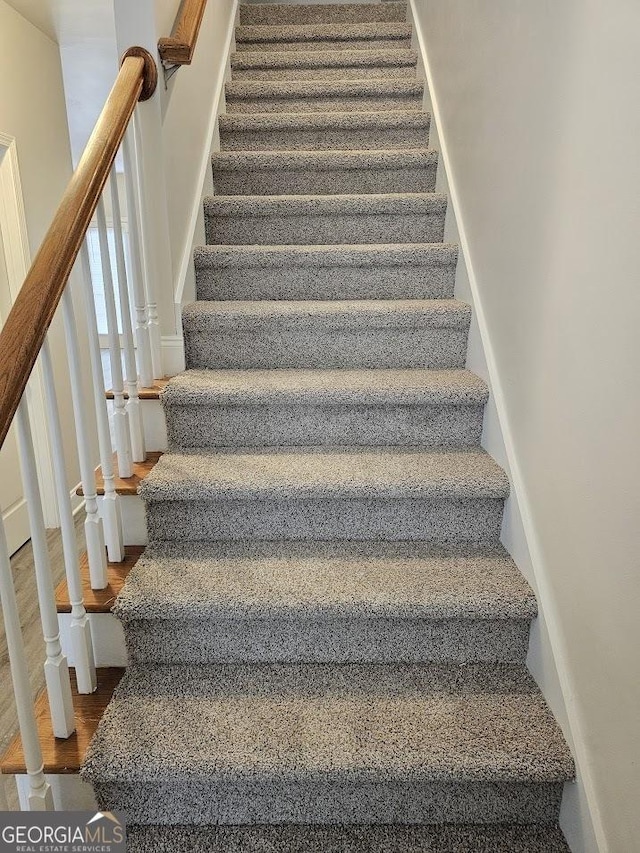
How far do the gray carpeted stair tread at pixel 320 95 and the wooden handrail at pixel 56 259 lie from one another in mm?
1459

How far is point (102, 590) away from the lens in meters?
1.40

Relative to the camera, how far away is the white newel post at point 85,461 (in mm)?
1226

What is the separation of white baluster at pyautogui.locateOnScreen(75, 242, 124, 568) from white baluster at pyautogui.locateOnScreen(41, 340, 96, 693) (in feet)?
0.41

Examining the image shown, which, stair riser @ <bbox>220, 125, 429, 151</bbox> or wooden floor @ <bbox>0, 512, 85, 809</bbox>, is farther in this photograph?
stair riser @ <bbox>220, 125, 429, 151</bbox>

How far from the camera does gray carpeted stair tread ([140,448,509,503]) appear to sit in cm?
158

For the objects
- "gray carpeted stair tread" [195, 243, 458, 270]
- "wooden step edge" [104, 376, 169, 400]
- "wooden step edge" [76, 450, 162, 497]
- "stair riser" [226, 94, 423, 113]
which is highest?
"stair riser" [226, 94, 423, 113]

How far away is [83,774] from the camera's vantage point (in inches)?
46.2

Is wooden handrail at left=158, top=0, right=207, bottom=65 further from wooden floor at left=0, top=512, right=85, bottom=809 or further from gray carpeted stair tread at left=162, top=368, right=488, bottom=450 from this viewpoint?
wooden floor at left=0, top=512, right=85, bottom=809

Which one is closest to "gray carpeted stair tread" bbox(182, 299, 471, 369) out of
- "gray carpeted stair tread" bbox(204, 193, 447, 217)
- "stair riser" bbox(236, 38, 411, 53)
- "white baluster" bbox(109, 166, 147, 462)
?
"white baluster" bbox(109, 166, 147, 462)

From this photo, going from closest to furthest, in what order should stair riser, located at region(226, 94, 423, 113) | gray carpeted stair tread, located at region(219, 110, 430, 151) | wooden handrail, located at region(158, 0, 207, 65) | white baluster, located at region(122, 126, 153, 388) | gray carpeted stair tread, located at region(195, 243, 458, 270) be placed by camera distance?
white baluster, located at region(122, 126, 153, 388)
wooden handrail, located at region(158, 0, 207, 65)
gray carpeted stair tread, located at region(195, 243, 458, 270)
gray carpeted stair tread, located at region(219, 110, 430, 151)
stair riser, located at region(226, 94, 423, 113)

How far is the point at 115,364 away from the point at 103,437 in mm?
225

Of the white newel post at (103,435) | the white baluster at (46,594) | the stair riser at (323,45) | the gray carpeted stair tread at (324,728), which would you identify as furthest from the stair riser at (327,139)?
the gray carpeted stair tread at (324,728)

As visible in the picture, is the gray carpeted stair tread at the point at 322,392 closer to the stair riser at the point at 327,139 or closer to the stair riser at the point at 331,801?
the stair riser at the point at 331,801

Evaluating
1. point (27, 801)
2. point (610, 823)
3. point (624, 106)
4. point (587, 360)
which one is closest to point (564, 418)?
point (587, 360)
